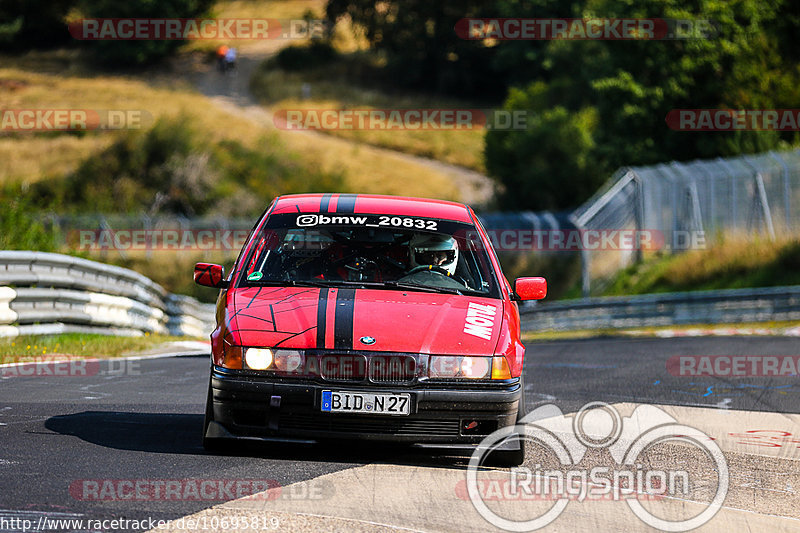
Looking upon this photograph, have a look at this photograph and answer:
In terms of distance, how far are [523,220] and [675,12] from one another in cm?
1060

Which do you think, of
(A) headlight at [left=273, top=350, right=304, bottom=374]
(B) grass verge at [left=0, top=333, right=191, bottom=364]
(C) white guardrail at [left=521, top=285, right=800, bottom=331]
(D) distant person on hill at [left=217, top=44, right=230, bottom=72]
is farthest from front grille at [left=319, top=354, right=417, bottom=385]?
(D) distant person on hill at [left=217, top=44, right=230, bottom=72]

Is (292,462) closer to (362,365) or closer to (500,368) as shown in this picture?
(362,365)

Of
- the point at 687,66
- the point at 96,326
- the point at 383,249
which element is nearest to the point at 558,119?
the point at 687,66

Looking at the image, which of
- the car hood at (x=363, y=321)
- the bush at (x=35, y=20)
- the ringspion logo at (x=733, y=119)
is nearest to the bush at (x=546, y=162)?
the ringspion logo at (x=733, y=119)

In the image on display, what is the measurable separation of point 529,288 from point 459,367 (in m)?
1.46

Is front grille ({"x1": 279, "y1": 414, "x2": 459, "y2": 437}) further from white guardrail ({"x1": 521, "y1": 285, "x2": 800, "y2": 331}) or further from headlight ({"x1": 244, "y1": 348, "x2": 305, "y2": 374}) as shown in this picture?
white guardrail ({"x1": 521, "y1": 285, "x2": 800, "y2": 331})

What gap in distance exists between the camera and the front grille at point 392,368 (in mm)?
6672

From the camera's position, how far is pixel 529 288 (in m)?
8.06

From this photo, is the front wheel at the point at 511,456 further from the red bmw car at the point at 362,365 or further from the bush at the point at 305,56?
the bush at the point at 305,56

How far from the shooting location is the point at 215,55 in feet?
309

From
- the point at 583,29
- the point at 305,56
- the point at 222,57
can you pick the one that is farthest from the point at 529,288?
the point at 305,56

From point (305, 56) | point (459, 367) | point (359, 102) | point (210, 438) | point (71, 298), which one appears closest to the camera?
point (459, 367)

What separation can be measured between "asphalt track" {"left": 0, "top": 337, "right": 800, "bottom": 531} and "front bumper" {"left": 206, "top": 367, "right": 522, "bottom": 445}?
0.20 metres

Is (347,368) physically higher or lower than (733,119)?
lower
